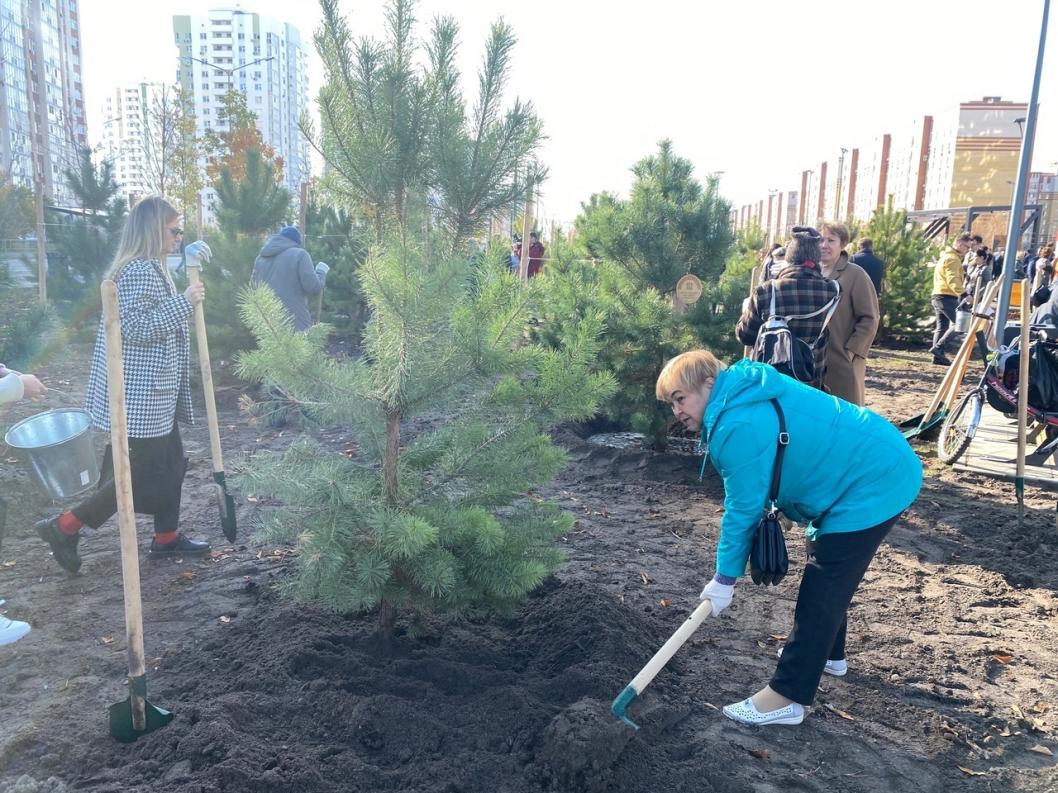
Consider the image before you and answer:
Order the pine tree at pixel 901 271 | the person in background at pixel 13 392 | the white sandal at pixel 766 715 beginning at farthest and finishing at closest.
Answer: the pine tree at pixel 901 271
the person in background at pixel 13 392
the white sandal at pixel 766 715

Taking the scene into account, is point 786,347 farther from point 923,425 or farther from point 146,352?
point 146,352

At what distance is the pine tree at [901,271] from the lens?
42.8 ft

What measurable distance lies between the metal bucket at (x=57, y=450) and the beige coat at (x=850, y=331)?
15.2 feet

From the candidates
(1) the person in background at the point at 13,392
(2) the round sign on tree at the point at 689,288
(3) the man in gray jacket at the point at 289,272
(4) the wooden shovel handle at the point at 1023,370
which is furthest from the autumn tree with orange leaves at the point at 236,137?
(4) the wooden shovel handle at the point at 1023,370

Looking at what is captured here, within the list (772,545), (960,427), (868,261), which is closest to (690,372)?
(772,545)

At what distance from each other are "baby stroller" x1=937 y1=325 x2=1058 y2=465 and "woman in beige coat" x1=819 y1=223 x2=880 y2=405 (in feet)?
4.00

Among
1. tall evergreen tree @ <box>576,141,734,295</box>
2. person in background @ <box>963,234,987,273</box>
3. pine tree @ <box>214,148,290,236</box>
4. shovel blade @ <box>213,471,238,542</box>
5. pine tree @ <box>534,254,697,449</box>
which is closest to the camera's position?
shovel blade @ <box>213,471,238,542</box>

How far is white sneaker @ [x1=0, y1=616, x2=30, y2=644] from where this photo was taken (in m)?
3.15

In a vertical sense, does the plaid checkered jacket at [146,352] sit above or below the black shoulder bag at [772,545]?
above

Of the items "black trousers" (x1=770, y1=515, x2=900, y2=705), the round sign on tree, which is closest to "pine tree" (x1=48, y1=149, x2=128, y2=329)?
the round sign on tree

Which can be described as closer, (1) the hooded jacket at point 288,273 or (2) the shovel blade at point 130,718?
(2) the shovel blade at point 130,718

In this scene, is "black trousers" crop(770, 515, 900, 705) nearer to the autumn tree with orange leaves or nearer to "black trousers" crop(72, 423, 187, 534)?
"black trousers" crop(72, 423, 187, 534)

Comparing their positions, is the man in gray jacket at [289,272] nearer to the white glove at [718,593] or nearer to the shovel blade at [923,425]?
the white glove at [718,593]

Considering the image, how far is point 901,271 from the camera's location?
13094mm
